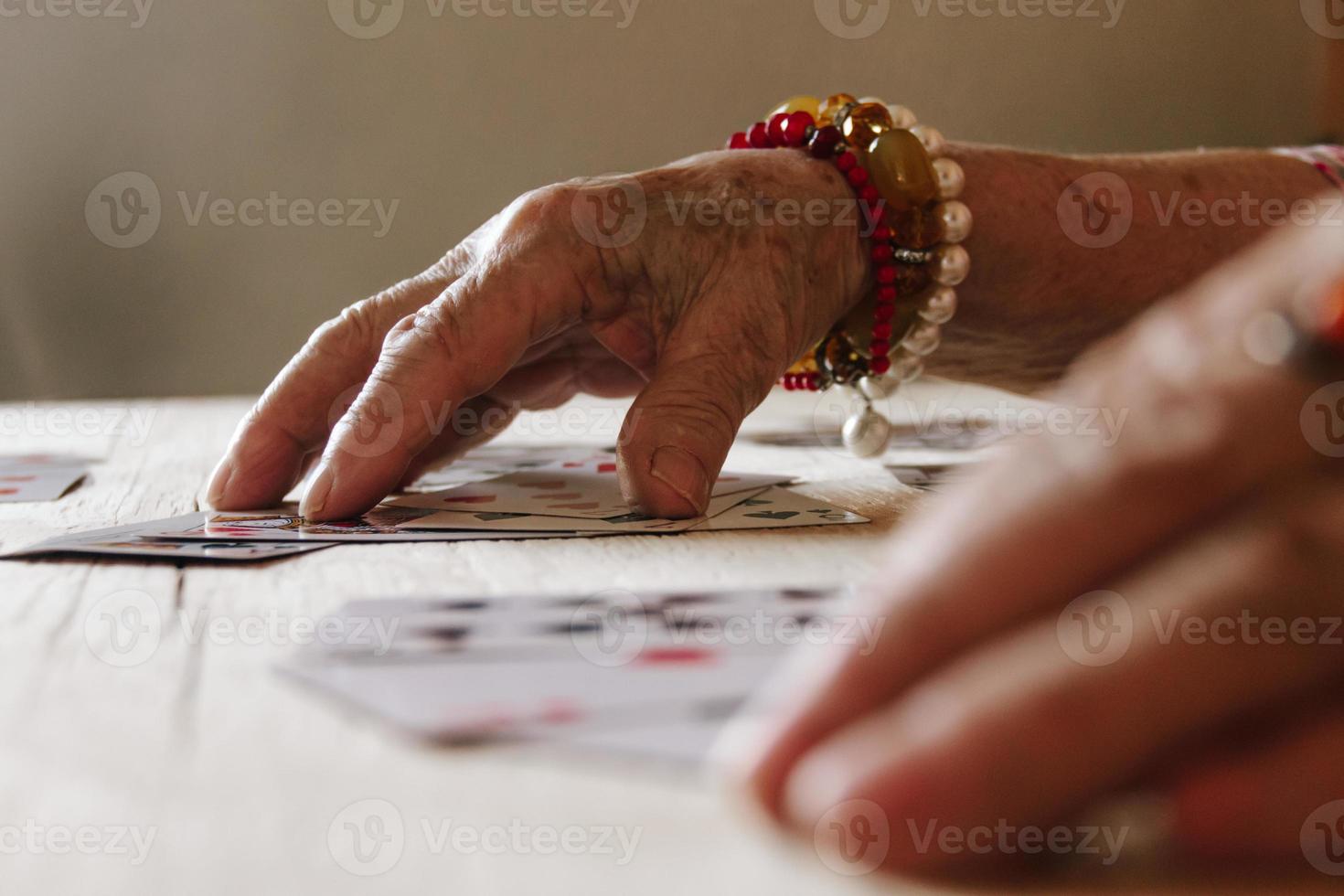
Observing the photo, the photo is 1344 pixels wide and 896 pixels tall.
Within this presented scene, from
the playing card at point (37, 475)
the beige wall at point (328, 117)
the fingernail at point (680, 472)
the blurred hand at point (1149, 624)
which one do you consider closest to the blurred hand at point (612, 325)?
the fingernail at point (680, 472)

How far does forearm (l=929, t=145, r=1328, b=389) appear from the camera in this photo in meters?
1.15

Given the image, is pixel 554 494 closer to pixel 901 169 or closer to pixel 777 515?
pixel 777 515

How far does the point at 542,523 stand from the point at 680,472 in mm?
94

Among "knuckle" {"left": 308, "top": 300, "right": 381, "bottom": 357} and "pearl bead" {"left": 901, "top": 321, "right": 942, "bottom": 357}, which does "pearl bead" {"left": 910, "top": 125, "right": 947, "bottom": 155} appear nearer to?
"pearl bead" {"left": 901, "top": 321, "right": 942, "bottom": 357}

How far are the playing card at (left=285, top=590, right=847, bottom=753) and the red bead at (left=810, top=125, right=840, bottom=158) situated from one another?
1.87ft

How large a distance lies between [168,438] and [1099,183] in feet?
3.53

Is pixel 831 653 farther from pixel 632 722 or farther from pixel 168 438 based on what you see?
pixel 168 438

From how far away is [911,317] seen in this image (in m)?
1.10

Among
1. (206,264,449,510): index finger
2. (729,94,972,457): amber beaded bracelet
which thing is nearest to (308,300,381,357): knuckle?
(206,264,449,510): index finger

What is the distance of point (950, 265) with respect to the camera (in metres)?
1.07

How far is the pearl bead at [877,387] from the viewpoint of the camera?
1129 millimetres

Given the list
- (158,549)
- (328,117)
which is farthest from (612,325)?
(328,117)

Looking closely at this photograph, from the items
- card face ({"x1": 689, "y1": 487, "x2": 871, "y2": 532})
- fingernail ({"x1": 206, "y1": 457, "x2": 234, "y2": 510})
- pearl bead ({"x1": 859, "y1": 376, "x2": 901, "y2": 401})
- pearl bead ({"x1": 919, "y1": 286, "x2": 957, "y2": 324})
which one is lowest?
pearl bead ({"x1": 859, "y1": 376, "x2": 901, "y2": 401})

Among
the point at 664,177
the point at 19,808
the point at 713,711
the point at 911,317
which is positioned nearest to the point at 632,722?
the point at 713,711
